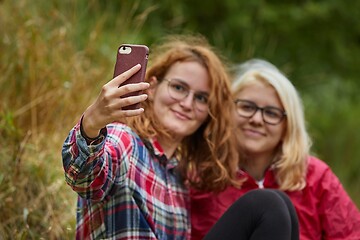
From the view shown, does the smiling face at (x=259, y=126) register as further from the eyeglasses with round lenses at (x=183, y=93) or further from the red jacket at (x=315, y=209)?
the eyeglasses with round lenses at (x=183, y=93)

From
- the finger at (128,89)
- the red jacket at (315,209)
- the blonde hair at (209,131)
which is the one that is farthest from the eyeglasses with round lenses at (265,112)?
the finger at (128,89)

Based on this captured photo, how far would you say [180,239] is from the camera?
9.83 ft

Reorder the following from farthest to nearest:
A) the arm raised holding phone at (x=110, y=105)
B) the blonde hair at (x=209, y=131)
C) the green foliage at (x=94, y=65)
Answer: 1. the green foliage at (x=94, y=65)
2. the blonde hair at (x=209, y=131)
3. the arm raised holding phone at (x=110, y=105)

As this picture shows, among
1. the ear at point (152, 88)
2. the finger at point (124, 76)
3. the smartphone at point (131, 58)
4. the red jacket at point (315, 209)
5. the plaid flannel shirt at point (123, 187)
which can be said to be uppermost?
the smartphone at point (131, 58)

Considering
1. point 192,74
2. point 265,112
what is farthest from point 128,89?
Answer: point 265,112

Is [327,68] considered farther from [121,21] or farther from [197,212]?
[197,212]

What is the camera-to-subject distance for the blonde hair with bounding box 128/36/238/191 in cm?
309

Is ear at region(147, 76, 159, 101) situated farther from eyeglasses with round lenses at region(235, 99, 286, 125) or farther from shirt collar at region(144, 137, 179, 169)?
eyeglasses with round lenses at region(235, 99, 286, 125)

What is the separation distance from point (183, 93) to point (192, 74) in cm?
10

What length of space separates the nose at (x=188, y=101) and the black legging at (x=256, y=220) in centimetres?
43

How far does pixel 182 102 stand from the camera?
2.96 metres

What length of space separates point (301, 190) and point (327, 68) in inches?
159

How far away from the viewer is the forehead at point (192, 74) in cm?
301

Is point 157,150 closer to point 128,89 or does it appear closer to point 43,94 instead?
point 128,89
